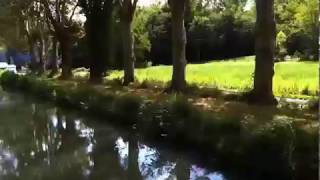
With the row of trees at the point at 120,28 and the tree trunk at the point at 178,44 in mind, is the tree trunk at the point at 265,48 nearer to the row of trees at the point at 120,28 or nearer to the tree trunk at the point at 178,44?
the row of trees at the point at 120,28

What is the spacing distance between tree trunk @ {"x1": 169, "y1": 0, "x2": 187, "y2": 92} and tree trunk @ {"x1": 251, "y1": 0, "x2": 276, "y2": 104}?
4.92 m

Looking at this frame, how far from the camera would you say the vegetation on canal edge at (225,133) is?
369 inches

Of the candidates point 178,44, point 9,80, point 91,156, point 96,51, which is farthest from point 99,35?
point 91,156

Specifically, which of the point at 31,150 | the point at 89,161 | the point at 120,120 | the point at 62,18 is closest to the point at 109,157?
the point at 89,161

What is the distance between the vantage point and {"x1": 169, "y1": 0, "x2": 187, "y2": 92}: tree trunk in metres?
21.1

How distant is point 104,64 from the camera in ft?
110

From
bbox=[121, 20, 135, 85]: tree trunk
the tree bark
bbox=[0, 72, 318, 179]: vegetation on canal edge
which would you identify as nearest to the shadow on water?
bbox=[0, 72, 318, 179]: vegetation on canal edge

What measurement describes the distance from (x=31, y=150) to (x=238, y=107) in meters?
5.68

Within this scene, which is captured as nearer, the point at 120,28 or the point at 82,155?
the point at 82,155

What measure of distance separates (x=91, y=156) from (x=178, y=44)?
8.21 m

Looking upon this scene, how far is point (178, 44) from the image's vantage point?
2128 cm

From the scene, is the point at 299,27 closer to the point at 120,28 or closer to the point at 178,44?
the point at 120,28

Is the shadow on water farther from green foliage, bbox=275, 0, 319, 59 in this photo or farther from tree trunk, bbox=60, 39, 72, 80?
green foliage, bbox=275, 0, 319, 59

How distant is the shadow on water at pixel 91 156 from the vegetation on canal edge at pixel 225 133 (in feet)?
0.66
